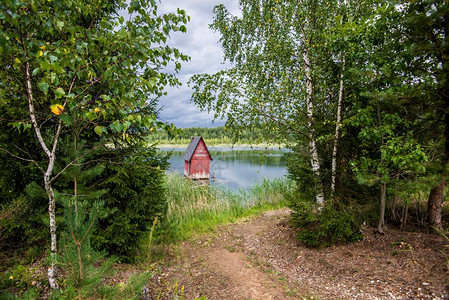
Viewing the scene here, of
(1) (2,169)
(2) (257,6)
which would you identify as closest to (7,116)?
(1) (2,169)

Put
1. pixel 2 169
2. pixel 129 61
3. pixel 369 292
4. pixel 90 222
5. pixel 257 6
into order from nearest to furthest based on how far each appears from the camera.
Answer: pixel 90 222 → pixel 129 61 → pixel 369 292 → pixel 2 169 → pixel 257 6

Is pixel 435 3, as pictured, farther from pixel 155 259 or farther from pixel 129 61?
pixel 155 259

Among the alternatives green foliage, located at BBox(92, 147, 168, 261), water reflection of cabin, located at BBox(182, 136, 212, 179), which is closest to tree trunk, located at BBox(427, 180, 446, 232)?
green foliage, located at BBox(92, 147, 168, 261)

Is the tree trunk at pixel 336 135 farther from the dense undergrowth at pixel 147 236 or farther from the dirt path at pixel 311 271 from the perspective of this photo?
the dirt path at pixel 311 271

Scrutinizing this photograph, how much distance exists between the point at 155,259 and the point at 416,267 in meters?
3.98

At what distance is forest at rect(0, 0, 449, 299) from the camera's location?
2.26 metres

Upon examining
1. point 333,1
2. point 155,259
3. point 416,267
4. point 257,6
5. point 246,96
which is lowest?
point 155,259

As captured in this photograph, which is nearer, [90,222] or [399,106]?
[90,222]

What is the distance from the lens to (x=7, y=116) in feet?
11.4

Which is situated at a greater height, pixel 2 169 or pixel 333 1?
pixel 333 1

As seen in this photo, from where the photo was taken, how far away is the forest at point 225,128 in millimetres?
2262

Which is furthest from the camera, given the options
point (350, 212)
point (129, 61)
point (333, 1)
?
point (333, 1)

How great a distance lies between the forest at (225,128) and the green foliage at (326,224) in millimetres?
35

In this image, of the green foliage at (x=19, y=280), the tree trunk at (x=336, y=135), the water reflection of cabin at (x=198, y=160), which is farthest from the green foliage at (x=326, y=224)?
the water reflection of cabin at (x=198, y=160)
